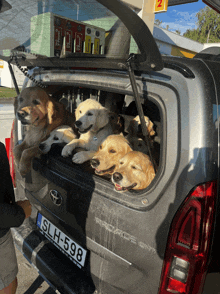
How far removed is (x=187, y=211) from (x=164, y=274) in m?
0.40

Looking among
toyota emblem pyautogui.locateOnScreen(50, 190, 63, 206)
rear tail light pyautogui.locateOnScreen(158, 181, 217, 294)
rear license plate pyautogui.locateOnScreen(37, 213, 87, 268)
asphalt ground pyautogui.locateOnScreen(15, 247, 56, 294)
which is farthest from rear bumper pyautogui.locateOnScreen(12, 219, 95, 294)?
rear tail light pyautogui.locateOnScreen(158, 181, 217, 294)

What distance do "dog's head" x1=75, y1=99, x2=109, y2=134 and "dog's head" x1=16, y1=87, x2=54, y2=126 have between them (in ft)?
1.29

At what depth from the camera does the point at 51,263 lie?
6.23 ft

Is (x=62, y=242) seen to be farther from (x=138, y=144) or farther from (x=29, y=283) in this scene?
(x=138, y=144)

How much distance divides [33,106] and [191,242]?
196 centimetres

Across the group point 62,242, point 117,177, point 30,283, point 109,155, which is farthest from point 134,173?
point 30,283

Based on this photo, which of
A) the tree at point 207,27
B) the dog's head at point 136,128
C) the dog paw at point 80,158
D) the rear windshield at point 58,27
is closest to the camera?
the rear windshield at point 58,27

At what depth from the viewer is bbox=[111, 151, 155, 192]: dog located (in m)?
1.64

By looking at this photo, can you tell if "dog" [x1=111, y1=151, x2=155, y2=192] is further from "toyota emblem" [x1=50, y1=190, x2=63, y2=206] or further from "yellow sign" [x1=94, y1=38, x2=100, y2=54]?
"yellow sign" [x1=94, y1=38, x2=100, y2=54]

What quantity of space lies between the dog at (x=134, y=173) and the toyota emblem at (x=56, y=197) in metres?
0.51

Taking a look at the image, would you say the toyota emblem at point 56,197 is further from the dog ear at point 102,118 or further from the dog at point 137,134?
the dog at point 137,134

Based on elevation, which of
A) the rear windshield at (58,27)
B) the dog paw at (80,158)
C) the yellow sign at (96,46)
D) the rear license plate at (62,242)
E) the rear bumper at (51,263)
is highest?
the rear windshield at (58,27)

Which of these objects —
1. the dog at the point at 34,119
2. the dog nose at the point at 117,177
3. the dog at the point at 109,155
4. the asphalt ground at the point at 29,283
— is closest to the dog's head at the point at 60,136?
the dog at the point at 34,119

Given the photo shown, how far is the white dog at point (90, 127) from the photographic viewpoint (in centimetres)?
233
